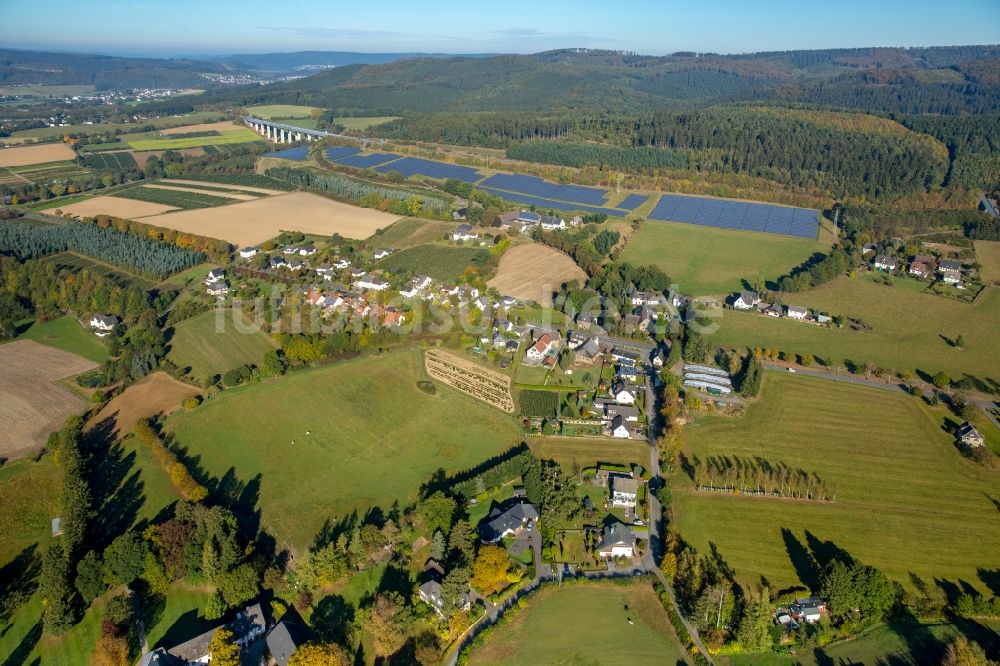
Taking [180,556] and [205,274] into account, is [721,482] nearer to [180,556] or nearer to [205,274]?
[180,556]

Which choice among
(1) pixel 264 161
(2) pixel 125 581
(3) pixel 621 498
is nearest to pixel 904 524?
(3) pixel 621 498

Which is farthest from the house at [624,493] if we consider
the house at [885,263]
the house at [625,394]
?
the house at [885,263]

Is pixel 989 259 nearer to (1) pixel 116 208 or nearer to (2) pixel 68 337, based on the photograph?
(2) pixel 68 337

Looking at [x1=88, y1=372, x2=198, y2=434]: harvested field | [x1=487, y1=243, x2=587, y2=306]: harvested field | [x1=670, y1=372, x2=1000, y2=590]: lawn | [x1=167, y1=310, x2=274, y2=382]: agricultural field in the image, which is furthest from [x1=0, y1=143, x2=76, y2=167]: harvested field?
[x1=670, y1=372, x2=1000, y2=590]: lawn

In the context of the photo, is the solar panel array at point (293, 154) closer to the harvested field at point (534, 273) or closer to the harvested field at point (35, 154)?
the harvested field at point (35, 154)

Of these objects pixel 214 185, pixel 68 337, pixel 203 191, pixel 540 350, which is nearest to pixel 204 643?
pixel 540 350

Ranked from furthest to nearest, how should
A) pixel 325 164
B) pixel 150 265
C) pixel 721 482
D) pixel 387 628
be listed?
pixel 325 164 → pixel 150 265 → pixel 721 482 → pixel 387 628

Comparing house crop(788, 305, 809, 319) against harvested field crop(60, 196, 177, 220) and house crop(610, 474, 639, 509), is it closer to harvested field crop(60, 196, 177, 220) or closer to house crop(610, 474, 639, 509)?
house crop(610, 474, 639, 509)

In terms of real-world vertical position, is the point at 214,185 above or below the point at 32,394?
above
